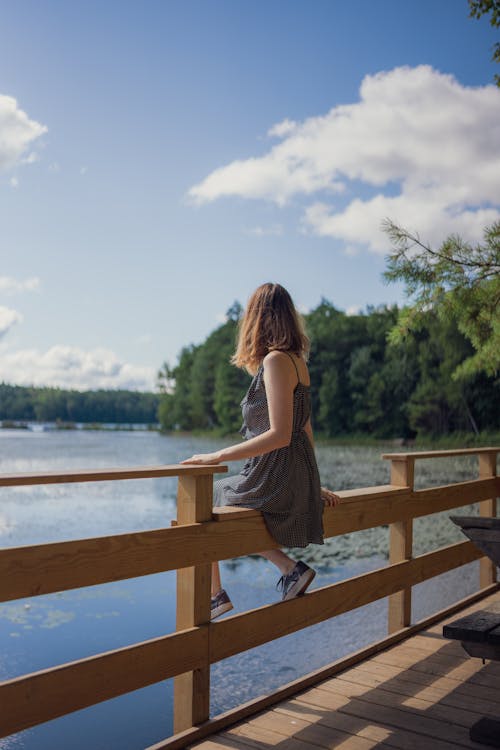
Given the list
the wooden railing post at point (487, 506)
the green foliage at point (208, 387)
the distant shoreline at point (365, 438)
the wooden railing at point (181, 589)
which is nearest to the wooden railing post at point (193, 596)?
the wooden railing at point (181, 589)

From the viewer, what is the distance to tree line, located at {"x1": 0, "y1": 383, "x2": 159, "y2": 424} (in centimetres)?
6306

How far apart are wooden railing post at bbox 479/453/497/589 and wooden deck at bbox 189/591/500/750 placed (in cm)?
134

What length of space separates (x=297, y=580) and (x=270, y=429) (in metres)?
0.60

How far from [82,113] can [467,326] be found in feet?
163

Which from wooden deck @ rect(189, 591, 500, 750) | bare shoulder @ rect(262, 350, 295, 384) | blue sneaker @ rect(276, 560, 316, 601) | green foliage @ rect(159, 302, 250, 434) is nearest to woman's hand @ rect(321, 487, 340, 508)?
blue sneaker @ rect(276, 560, 316, 601)

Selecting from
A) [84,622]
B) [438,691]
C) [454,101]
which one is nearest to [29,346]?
[454,101]

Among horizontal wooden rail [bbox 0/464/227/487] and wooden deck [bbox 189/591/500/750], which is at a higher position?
horizontal wooden rail [bbox 0/464/227/487]

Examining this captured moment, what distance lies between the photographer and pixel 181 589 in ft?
7.96

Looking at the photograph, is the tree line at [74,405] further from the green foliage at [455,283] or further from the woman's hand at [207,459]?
the woman's hand at [207,459]

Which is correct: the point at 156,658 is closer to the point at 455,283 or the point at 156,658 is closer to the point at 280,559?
the point at 280,559

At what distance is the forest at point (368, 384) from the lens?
3738 centimetres

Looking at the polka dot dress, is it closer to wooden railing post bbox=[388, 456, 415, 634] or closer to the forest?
wooden railing post bbox=[388, 456, 415, 634]

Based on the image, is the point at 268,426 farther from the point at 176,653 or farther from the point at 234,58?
the point at 234,58

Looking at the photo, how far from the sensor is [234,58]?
1070 inches
